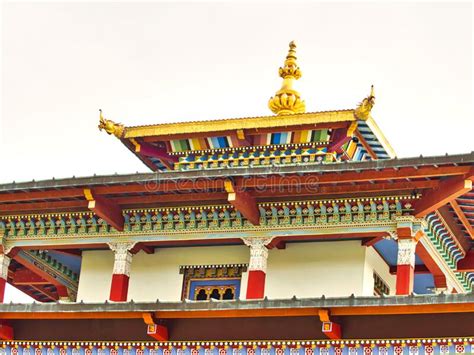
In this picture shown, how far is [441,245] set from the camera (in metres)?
22.0

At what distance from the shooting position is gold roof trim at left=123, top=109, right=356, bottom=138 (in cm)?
2239

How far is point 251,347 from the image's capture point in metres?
17.9

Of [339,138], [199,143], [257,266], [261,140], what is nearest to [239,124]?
[261,140]

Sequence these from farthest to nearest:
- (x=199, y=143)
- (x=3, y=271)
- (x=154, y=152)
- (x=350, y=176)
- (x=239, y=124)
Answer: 1. (x=154, y=152)
2. (x=199, y=143)
3. (x=239, y=124)
4. (x=3, y=271)
5. (x=350, y=176)

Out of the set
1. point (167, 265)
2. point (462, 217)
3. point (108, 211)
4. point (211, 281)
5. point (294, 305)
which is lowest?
point (294, 305)

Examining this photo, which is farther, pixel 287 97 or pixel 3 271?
pixel 287 97

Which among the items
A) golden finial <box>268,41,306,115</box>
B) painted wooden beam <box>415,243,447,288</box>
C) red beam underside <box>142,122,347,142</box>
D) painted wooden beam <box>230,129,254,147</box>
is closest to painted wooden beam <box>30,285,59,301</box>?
red beam underside <box>142,122,347,142</box>

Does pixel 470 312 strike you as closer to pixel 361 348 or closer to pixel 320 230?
pixel 361 348

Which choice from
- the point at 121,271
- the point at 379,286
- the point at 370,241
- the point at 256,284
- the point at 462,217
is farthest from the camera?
the point at 379,286

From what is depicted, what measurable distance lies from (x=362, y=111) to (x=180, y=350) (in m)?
6.43

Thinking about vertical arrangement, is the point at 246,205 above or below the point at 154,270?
above

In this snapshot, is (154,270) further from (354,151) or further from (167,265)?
(354,151)

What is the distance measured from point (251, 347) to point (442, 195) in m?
4.59

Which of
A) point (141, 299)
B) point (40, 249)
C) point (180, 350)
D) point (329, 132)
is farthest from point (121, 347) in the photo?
point (329, 132)
